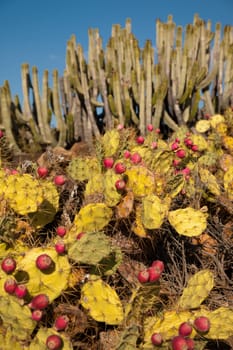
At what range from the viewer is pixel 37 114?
8.18 meters

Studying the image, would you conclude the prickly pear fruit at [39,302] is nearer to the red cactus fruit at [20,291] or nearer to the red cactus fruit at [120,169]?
the red cactus fruit at [20,291]

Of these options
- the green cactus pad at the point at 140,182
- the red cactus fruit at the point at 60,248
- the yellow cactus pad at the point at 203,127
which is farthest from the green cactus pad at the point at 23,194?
the yellow cactus pad at the point at 203,127

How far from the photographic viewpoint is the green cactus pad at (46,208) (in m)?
2.29

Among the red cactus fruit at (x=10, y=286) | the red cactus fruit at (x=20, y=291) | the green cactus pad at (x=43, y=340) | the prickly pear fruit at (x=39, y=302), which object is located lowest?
the green cactus pad at (x=43, y=340)

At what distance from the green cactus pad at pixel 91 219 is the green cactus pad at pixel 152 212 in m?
0.23

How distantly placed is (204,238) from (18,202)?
1.44 meters

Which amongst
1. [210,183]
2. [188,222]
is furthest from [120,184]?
[210,183]

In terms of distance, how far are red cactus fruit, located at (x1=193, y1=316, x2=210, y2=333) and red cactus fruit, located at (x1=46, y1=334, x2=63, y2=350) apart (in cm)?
65

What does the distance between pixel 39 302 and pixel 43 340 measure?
0.61 feet

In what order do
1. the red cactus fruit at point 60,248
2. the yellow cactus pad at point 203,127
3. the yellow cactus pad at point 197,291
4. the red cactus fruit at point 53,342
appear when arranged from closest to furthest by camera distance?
the red cactus fruit at point 53,342 → the red cactus fruit at point 60,248 → the yellow cactus pad at point 197,291 → the yellow cactus pad at point 203,127

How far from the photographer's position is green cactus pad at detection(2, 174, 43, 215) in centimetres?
214

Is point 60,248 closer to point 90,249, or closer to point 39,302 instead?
point 90,249

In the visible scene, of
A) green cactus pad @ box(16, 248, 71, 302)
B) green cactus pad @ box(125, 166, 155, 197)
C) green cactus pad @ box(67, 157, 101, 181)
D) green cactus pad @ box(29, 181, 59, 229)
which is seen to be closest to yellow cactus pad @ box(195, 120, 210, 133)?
green cactus pad @ box(67, 157, 101, 181)

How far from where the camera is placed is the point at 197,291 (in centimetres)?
189
